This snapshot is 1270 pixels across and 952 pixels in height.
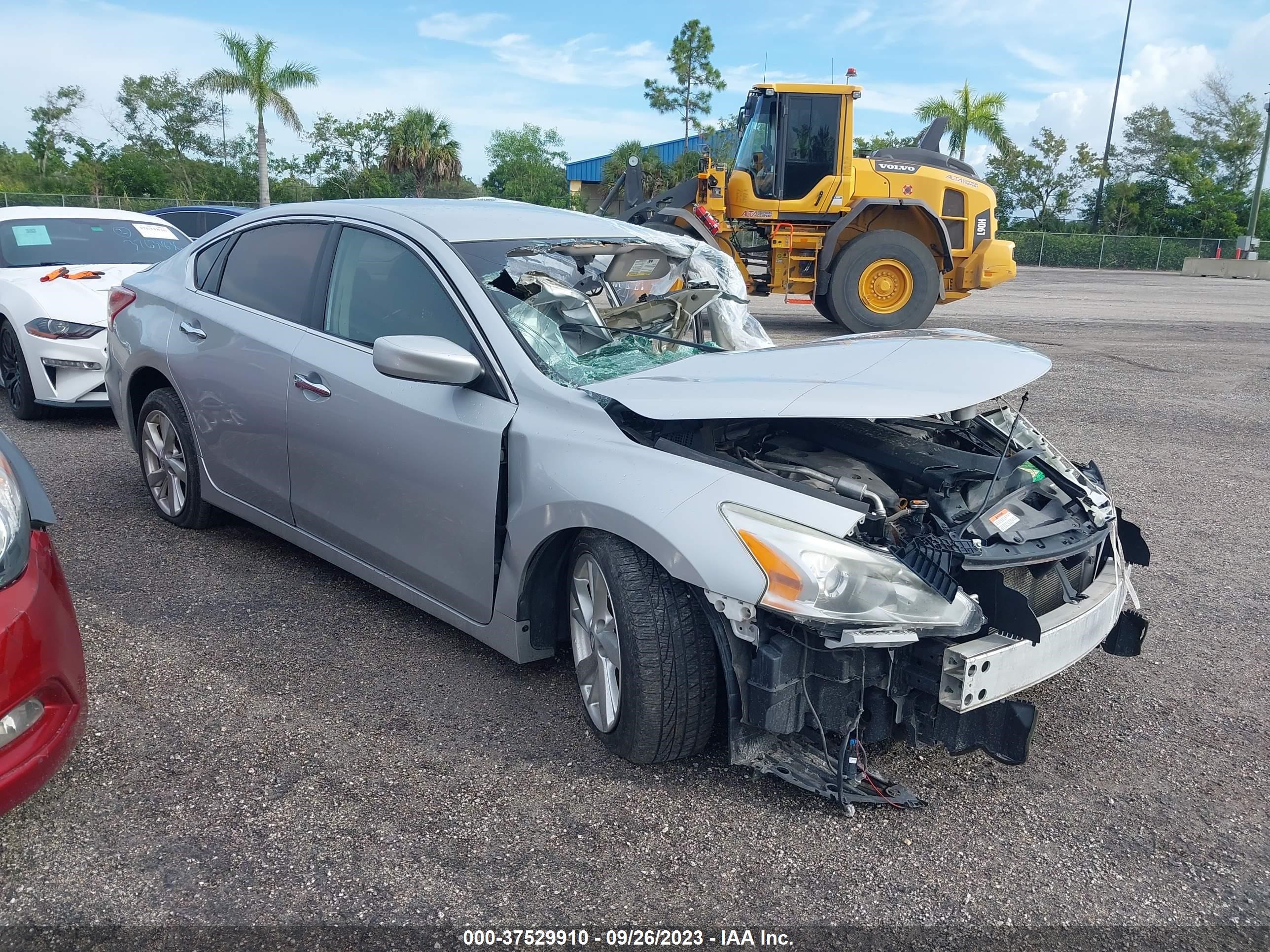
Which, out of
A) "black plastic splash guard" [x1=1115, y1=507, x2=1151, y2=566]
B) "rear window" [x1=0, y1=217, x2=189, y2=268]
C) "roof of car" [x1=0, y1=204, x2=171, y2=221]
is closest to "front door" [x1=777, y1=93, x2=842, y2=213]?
"rear window" [x1=0, y1=217, x2=189, y2=268]

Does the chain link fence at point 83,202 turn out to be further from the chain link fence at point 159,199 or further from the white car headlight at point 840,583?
the white car headlight at point 840,583

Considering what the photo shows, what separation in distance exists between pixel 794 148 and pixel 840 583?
37.9 feet

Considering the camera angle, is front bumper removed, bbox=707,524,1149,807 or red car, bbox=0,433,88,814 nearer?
red car, bbox=0,433,88,814

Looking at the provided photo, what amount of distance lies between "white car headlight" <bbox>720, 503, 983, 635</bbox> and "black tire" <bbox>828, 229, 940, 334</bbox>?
1124cm

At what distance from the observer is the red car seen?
89.2 inches

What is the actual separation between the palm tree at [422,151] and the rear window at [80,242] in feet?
143

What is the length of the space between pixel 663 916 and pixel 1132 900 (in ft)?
3.76

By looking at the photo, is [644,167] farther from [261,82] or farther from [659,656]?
[659,656]

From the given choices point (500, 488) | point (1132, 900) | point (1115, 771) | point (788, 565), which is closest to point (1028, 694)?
point (1115, 771)

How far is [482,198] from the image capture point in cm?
454

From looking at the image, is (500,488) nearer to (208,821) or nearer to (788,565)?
(788,565)

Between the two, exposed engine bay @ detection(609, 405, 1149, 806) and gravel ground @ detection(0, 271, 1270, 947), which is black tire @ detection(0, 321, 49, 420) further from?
exposed engine bay @ detection(609, 405, 1149, 806)

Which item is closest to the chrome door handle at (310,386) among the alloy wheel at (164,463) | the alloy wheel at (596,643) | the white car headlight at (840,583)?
the alloy wheel at (164,463)

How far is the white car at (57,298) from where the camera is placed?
6.73m
